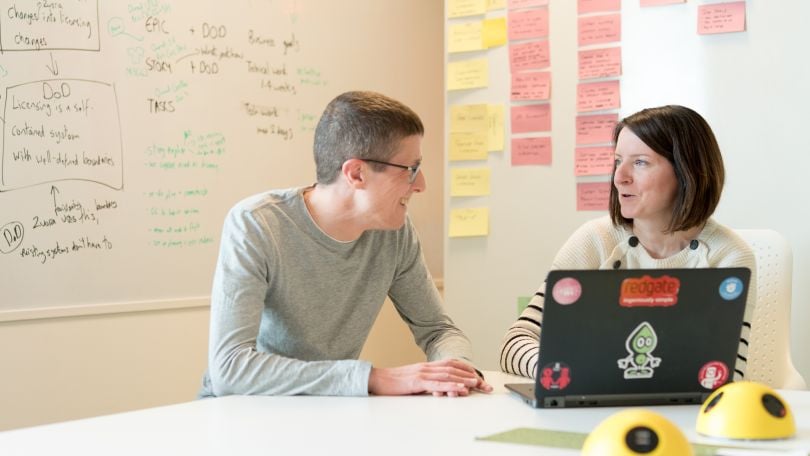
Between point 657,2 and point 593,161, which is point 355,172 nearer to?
point 593,161

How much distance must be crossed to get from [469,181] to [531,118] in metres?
0.32

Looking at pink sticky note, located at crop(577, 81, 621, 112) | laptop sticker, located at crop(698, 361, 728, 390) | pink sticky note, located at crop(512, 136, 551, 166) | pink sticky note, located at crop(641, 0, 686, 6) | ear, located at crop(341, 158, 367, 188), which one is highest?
pink sticky note, located at crop(641, 0, 686, 6)

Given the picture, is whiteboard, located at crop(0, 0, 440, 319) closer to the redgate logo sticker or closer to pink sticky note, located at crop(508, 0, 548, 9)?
pink sticky note, located at crop(508, 0, 548, 9)

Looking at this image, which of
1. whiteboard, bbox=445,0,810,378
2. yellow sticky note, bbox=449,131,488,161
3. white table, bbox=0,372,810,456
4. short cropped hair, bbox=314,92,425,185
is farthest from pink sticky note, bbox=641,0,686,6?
white table, bbox=0,372,810,456

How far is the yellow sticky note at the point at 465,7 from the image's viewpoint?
3.49 m

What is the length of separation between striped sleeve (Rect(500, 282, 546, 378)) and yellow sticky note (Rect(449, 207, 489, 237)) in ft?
4.14

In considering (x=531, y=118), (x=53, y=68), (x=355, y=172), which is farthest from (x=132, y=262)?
(x=531, y=118)

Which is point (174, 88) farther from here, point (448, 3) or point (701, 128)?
point (701, 128)

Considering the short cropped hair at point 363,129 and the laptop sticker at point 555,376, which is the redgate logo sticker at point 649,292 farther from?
the short cropped hair at point 363,129

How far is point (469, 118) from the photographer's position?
3.52 metres

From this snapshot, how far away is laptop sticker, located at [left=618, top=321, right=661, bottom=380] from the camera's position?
5.36 ft

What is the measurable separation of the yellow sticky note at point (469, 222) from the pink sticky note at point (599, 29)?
0.69 meters

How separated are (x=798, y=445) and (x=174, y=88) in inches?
94.9

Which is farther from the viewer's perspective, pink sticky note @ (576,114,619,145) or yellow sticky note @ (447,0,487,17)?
yellow sticky note @ (447,0,487,17)
